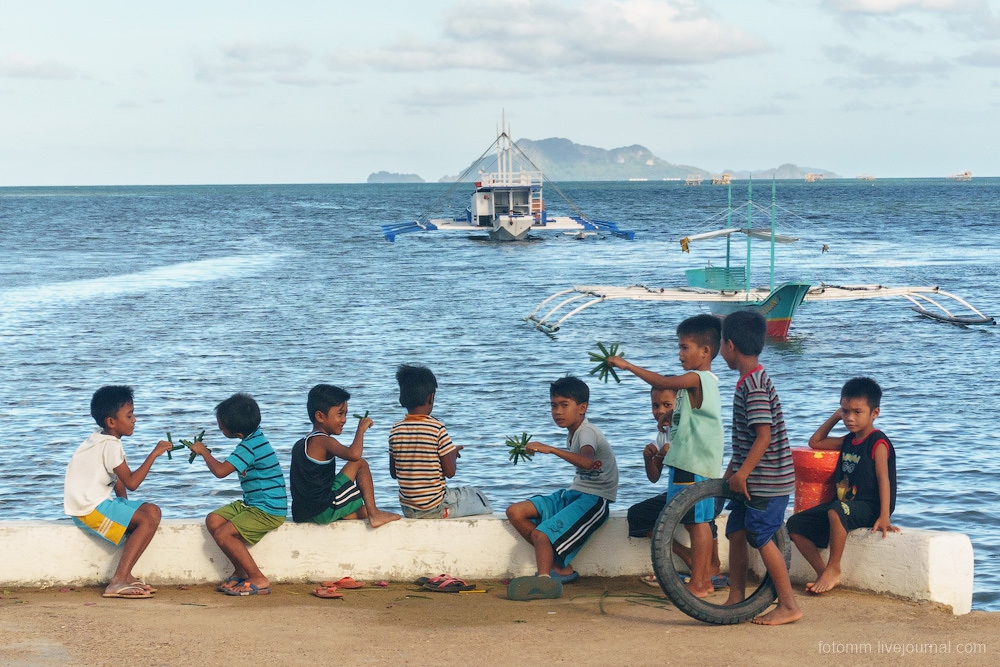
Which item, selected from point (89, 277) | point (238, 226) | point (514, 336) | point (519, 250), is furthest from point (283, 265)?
point (238, 226)

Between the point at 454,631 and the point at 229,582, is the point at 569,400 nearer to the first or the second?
the point at 454,631

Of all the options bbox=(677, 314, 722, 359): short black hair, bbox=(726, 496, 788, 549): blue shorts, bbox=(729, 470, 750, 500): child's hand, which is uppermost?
bbox=(677, 314, 722, 359): short black hair

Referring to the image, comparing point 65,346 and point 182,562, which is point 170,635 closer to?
point 182,562

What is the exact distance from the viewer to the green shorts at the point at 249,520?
6316 millimetres

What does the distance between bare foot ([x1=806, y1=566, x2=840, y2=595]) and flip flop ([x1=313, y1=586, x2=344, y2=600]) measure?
2.60 metres

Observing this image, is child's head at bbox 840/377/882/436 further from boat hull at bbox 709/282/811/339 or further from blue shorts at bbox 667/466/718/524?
boat hull at bbox 709/282/811/339

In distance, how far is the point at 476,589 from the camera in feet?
21.1

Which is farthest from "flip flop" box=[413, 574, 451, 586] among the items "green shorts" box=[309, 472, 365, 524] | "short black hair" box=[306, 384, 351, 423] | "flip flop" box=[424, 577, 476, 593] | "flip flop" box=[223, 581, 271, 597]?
"short black hair" box=[306, 384, 351, 423]

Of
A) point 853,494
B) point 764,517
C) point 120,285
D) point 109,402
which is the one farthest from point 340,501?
point 120,285

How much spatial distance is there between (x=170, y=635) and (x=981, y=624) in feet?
13.2

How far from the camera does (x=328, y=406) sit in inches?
252

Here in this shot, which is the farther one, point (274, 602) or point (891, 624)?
point (274, 602)

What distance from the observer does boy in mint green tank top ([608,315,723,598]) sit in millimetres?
5766

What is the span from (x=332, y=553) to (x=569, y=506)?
4.60 feet
